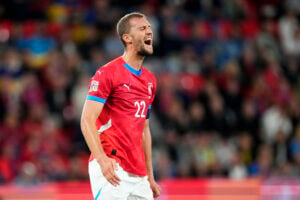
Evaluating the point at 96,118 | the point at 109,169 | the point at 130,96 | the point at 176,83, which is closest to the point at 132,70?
the point at 130,96

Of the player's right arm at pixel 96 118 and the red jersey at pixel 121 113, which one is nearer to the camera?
the player's right arm at pixel 96 118

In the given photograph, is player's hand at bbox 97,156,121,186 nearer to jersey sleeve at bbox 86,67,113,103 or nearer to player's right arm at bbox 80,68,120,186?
player's right arm at bbox 80,68,120,186

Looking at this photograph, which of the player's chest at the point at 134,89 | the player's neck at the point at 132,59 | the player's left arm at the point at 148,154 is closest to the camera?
the player's chest at the point at 134,89

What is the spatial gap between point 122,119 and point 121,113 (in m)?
0.05

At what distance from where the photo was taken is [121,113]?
211 inches

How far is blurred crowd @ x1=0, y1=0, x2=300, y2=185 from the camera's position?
37.1 feet

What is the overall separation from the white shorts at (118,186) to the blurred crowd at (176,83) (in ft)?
16.8

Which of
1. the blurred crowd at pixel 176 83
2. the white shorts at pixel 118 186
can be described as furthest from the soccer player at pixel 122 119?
the blurred crowd at pixel 176 83

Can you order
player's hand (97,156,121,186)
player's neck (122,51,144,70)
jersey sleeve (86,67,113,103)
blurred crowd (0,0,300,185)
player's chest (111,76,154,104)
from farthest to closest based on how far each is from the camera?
blurred crowd (0,0,300,185) → player's neck (122,51,144,70) → player's chest (111,76,154,104) → jersey sleeve (86,67,113,103) → player's hand (97,156,121,186)

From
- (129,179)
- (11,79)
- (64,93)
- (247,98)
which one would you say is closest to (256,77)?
(247,98)

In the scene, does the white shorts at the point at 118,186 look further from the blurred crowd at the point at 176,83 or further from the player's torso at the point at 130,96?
the blurred crowd at the point at 176,83

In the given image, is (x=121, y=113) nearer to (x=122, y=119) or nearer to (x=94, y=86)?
(x=122, y=119)

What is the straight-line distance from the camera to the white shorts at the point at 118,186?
5.21 meters

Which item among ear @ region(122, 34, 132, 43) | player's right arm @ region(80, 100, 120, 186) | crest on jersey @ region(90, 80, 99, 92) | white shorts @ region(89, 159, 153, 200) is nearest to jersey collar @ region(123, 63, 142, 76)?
ear @ region(122, 34, 132, 43)
